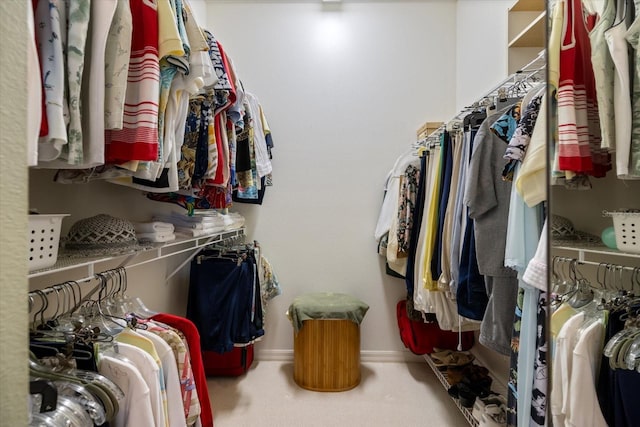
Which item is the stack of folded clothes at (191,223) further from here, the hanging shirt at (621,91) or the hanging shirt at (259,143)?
the hanging shirt at (621,91)

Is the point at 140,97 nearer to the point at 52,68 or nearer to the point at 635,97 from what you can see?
the point at 52,68

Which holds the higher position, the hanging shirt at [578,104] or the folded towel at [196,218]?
the hanging shirt at [578,104]

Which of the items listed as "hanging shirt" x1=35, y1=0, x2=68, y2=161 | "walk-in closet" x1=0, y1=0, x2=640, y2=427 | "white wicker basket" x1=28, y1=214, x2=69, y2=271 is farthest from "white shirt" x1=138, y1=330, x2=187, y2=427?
"hanging shirt" x1=35, y1=0, x2=68, y2=161

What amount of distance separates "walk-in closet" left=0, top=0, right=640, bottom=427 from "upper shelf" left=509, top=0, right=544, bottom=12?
0.02 metres

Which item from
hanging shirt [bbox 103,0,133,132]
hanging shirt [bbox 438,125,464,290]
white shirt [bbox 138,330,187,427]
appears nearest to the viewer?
hanging shirt [bbox 103,0,133,132]

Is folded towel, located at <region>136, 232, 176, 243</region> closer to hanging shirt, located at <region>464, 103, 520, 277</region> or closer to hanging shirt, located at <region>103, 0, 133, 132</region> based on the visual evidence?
hanging shirt, located at <region>103, 0, 133, 132</region>

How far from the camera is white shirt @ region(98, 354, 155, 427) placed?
2.74 ft

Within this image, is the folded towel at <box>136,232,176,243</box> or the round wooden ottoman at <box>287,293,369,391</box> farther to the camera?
the round wooden ottoman at <box>287,293,369,391</box>

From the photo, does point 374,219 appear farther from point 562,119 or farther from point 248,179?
point 562,119

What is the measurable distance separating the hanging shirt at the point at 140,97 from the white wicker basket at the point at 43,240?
0.59ft

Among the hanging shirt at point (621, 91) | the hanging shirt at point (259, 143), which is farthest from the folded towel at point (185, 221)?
the hanging shirt at point (621, 91)

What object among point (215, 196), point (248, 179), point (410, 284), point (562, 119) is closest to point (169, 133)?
point (215, 196)

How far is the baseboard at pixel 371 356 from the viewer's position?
2572 millimetres

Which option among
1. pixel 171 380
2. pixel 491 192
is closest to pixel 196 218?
pixel 171 380
